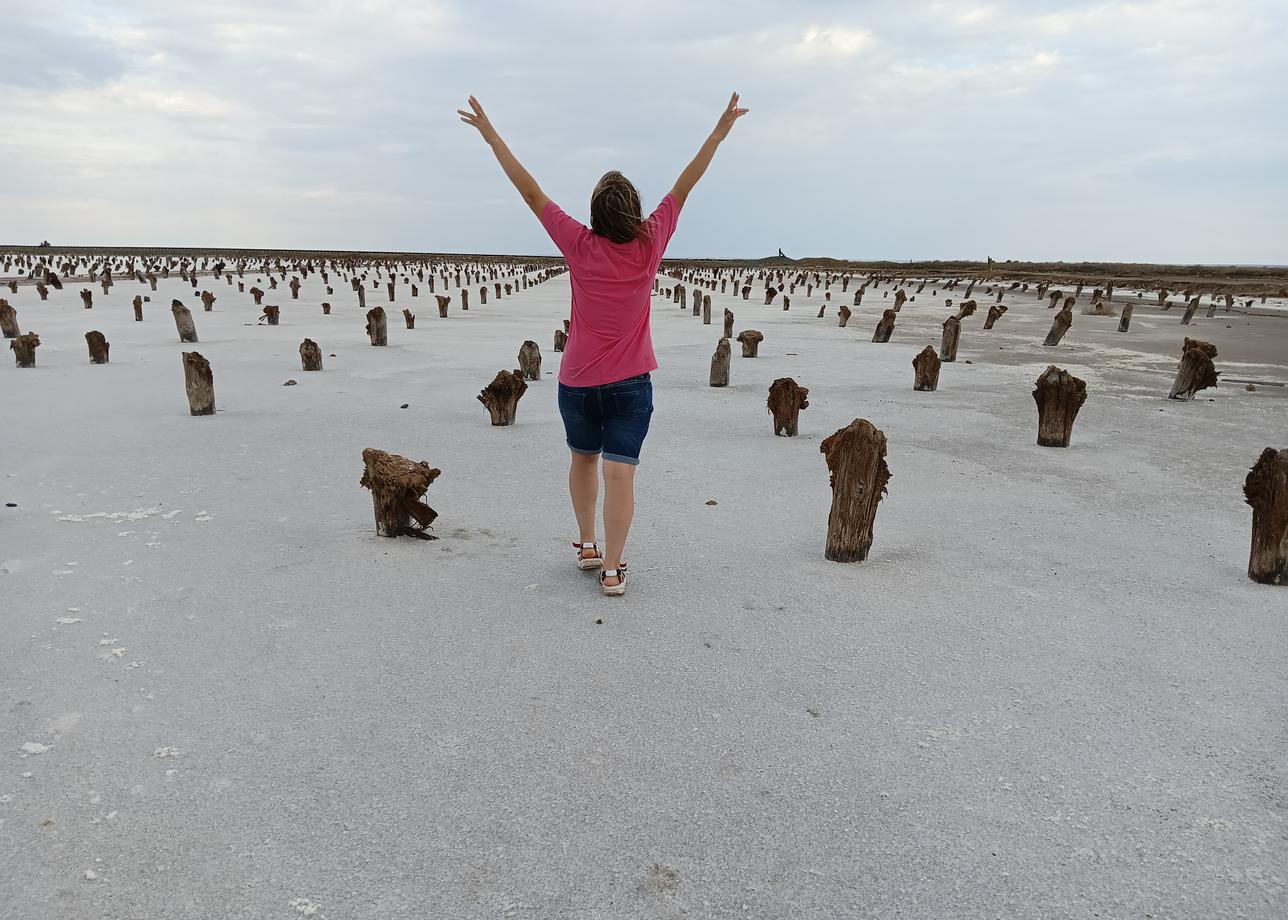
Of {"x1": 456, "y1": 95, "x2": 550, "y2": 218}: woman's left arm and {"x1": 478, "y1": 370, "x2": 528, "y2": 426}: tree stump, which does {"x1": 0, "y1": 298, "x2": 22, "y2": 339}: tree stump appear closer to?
{"x1": 478, "y1": 370, "x2": 528, "y2": 426}: tree stump

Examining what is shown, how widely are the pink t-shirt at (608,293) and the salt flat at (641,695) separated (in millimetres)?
1149

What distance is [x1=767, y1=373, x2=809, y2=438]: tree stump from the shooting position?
748 cm

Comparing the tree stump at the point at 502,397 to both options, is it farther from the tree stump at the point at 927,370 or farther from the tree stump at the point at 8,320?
the tree stump at the point at 8,320

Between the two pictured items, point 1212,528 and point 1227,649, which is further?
point 1212,528

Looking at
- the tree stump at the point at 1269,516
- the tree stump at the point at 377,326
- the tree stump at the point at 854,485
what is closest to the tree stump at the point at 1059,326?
the tree stump at the point at 1269,516

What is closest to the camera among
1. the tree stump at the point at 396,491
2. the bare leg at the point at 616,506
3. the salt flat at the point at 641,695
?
the salt flat at the point at 641,695

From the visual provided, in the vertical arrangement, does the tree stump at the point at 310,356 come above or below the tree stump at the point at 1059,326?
below

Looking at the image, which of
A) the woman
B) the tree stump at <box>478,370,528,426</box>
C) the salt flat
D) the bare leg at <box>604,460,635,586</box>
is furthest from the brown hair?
the tree stump at <box>478,370,528,426</box>

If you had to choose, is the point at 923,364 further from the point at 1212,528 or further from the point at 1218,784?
the point at 1218,784

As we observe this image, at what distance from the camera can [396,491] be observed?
451cm

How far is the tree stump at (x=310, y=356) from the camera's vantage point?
36.6 ft

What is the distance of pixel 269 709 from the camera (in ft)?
9.29

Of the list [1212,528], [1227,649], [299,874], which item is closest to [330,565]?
[299,874]

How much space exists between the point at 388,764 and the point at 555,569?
1775 millimetres
